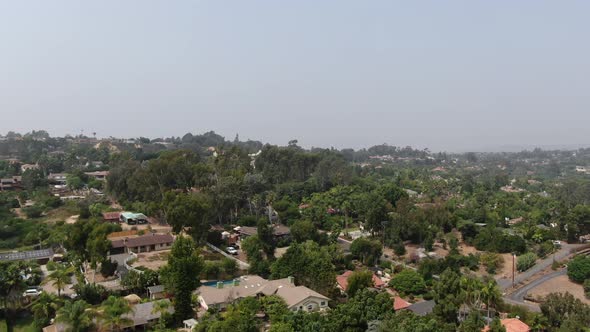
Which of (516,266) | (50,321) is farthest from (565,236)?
(50,321)

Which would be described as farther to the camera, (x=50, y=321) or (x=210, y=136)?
(x=210, y=136)

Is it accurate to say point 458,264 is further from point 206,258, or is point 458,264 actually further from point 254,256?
point 206,258

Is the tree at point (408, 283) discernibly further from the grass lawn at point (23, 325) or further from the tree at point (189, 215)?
the grass lawn at point (23, 325)

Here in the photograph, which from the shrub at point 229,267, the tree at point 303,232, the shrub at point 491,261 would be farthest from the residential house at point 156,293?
the shrub at point 491,261

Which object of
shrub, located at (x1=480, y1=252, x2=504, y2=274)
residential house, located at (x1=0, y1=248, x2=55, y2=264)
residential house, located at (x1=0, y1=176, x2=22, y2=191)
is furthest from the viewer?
residential house, located at (x1=0, y1=176, x2=22, y2=191)

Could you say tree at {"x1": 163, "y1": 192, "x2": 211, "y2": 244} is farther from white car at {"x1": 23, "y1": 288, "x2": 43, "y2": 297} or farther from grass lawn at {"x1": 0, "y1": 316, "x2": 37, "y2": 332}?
grass lawn at {"x1": 0, "y1": 316, "x2": 37, "y2": 332}

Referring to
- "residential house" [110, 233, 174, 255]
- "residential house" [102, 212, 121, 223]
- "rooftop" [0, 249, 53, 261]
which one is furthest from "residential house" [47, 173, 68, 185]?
"residential house" [110, 233, 174, 255]
